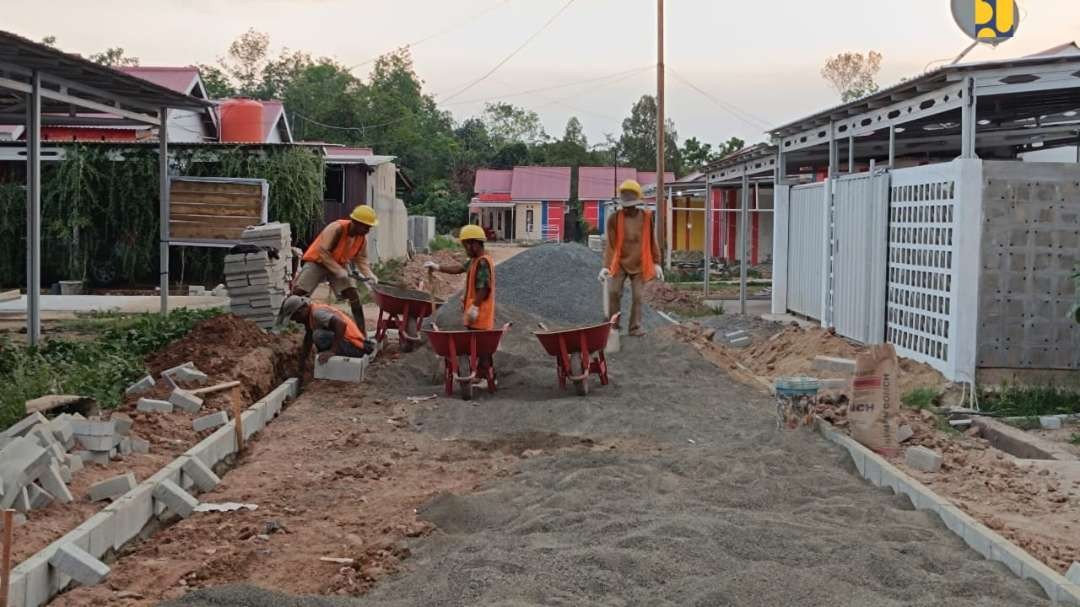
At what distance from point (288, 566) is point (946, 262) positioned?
822cm

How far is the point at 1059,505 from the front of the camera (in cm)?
765

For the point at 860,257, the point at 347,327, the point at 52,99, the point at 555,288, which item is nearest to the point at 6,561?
the point at 347,327

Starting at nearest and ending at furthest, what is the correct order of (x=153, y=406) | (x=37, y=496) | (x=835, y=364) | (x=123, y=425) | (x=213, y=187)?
(x=37, y=496), (x=123, y=425), (x=153, y=406), (x=835, y=364), (x=213, y=187)

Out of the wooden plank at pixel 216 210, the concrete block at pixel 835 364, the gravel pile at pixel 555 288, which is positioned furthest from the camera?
the wooden plank at pixel 216 210

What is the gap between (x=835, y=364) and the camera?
44.2 ft

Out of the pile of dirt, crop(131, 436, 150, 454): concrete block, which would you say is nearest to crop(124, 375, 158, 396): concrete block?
crop(131, 436, 150, 454): concrete block

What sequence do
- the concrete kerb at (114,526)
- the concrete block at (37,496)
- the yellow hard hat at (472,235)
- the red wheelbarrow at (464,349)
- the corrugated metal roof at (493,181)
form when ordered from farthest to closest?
1. the corrugated metal roof at (493,181)
2. the yellow hard hat at (472,235)
3. the red wheelbarrow at (464,349)
4. the concrete block at (37,496)
5. the concrete kerb at (114,526)

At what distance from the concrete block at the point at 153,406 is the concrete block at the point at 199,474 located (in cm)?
180

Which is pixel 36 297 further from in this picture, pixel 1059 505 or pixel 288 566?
pixel 1059 505

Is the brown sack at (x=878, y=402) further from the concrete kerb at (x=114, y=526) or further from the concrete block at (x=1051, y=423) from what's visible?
the concrete kerb at (x=114, y=526)

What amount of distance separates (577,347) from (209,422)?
135 inches

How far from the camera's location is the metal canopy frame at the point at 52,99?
38.9ft

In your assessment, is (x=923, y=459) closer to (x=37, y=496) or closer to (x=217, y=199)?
(x=37, y=496)

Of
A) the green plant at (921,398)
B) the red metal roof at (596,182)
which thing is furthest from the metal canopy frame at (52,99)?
the red metal roof at (596,182)
